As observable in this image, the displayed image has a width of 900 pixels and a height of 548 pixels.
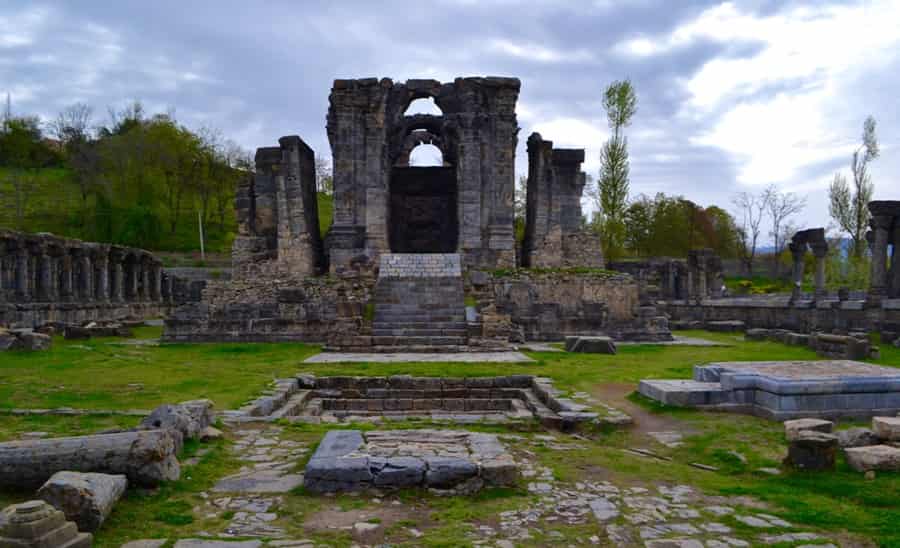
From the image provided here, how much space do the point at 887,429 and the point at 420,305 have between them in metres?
13.6

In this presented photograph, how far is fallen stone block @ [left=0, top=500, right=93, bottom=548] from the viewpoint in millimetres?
3781

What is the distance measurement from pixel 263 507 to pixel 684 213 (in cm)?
5541

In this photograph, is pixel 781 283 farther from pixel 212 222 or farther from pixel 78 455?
pixel 78 455

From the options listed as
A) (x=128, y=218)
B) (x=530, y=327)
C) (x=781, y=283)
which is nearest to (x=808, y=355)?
(x=530, y=327)

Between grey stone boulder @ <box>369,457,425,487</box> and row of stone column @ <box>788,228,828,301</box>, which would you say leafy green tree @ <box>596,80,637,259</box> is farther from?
grey stone boulder @ <box>369,457,425,487</box>

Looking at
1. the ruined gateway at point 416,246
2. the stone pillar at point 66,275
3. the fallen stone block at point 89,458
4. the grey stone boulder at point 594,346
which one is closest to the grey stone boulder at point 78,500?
the fallen stone block at point 89,458

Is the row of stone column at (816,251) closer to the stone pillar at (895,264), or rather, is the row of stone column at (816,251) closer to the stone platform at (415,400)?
the stone pillar at (895,264)

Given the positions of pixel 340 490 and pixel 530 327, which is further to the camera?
pixel 530 327

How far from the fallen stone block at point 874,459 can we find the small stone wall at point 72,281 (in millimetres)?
23715

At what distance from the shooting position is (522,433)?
7934 millimetres

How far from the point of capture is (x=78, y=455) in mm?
5145

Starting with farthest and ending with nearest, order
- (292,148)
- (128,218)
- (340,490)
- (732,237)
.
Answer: (732,237), (128,218), (292,148), (340,490)

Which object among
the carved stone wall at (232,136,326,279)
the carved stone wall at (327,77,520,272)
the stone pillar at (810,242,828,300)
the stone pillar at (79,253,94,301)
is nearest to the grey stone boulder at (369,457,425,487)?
the carved stone wall at (327,77,520,272)

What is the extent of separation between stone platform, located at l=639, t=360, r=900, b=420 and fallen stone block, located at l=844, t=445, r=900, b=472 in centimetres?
200
